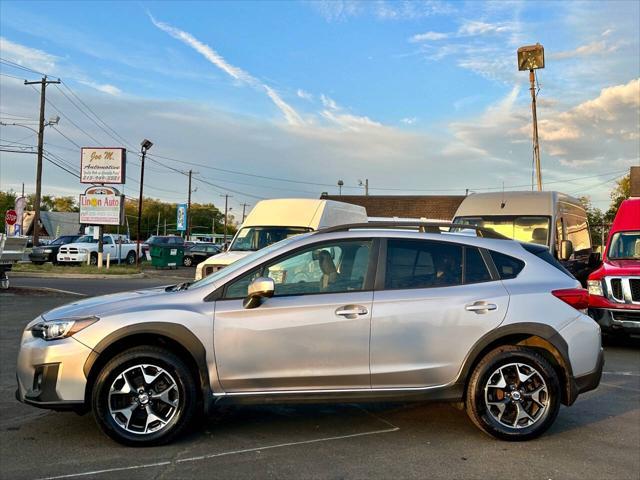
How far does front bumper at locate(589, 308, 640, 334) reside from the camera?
9.20 metres

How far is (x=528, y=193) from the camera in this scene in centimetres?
1352

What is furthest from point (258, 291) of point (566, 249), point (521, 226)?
point (521, 226)

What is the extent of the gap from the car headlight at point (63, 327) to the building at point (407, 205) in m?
37.7

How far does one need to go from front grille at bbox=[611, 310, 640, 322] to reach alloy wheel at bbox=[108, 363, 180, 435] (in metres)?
7.54

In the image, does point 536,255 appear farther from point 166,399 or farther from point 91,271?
point 91,271

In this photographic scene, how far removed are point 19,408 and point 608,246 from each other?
32.0 ft

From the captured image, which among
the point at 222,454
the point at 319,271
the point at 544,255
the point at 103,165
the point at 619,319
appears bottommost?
the point at 222,454

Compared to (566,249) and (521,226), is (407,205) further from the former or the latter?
(566,249)

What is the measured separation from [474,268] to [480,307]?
1.23 feet

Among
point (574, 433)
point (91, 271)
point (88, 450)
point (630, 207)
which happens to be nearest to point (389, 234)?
point (574, 433)

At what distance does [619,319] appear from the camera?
933cm

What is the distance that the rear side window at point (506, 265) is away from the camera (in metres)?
5.03

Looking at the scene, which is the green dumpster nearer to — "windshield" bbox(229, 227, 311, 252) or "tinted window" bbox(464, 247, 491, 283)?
"windshield" bbox(229, 227, 311, 252)

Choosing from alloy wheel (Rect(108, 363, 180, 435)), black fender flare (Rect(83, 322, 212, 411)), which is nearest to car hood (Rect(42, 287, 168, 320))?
black fender flare (Rect(83, 322, 212, 411))
